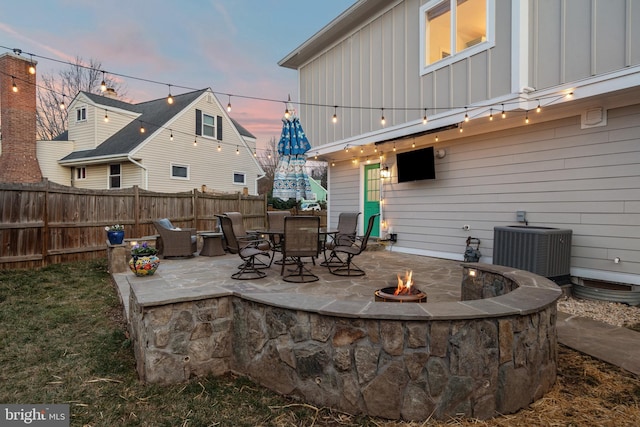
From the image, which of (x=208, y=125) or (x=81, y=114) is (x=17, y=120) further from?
(x=208, y=125)

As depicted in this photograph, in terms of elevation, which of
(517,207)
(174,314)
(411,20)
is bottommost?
(174,314)

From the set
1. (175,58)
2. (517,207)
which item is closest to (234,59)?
(175,58)

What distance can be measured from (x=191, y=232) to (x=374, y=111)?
4.68m

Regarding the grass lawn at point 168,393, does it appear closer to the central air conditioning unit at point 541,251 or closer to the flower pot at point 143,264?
the flower pot at point 143,264

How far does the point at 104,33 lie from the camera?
Result: 37.9ft

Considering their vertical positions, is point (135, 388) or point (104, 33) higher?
point (104, 33)

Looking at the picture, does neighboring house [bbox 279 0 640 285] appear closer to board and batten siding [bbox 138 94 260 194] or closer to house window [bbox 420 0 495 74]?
house window [bbox 420 0 495 74]

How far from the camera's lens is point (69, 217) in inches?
293

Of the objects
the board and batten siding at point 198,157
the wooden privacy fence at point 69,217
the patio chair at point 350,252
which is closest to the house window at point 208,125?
the board and batten siding at point 198,157

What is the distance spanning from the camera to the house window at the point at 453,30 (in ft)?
17.2

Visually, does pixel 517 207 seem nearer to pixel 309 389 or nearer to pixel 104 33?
pixel 309 389

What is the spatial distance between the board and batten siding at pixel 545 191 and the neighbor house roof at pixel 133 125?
33.5 ft

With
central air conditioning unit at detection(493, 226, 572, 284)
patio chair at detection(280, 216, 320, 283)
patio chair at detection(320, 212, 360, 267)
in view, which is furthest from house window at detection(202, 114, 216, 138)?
central air conditioning unit at detection(493, 226, 572, 284)

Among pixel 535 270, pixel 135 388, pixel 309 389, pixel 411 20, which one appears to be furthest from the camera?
pixel 411 20
